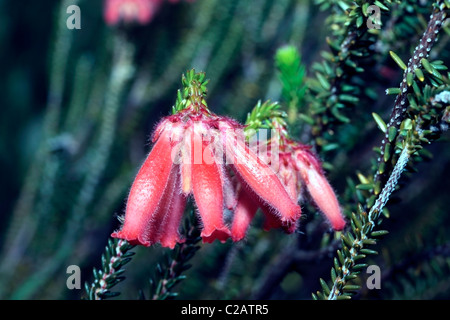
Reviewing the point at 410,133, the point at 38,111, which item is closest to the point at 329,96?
the point at 410,133

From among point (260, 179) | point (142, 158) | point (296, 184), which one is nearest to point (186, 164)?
point (260, 179)

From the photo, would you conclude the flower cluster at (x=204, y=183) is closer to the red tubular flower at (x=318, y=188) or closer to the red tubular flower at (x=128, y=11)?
the red tubular flower at (x=318, y=188)

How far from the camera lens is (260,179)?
0.84 meters

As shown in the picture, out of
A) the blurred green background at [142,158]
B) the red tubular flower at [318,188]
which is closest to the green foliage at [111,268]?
the red tubular flower at [318,188]

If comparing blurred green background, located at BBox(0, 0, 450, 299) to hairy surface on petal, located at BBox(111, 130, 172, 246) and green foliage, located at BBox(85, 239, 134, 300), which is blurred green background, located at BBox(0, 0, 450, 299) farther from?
hairy surface on petal, located at BBox(111, 130, 172, 246)

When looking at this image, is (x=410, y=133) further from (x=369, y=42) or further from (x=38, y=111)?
(x=38, y=111)

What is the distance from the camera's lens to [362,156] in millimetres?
1769

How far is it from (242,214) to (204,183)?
14 centimetres

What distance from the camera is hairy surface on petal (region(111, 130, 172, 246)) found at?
0.81 meters

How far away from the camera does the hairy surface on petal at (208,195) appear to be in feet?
2.65

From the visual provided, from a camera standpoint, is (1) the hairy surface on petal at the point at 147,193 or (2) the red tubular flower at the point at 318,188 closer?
(1) the hairy surface on petal at the point at 147,193
